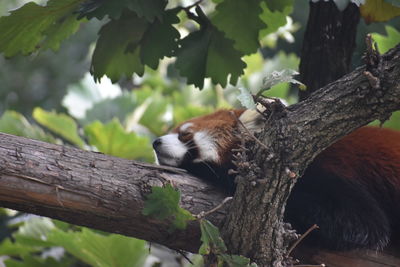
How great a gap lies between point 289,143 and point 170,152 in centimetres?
78

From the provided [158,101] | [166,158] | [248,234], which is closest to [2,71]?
[158,101]

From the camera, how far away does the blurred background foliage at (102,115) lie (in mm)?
2832

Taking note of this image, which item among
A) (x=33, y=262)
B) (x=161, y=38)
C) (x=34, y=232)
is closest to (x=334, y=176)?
(x=161, y=38)

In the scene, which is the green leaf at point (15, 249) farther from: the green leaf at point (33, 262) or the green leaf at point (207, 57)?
the green leaf at point (207, 57)

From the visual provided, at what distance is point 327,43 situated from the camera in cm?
242

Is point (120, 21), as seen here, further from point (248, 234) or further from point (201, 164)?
point (248, 234)

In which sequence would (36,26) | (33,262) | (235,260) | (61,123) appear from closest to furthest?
(235,260)
(36,26)
(33,262)
(61,123)

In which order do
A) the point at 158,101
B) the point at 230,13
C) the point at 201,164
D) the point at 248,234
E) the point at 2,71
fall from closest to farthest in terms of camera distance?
the point at 248,234 → the point at 230,13 → the point at 201,164 → the point at 158,101 → the point at 2,71

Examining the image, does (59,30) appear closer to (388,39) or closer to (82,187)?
(82,187)

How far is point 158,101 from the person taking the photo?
4.25 metres

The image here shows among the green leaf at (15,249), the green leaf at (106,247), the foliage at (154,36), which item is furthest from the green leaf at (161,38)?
the green leaf at (15,249)

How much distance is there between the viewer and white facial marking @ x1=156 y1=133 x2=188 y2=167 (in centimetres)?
232

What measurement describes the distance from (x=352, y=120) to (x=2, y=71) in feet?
19.3

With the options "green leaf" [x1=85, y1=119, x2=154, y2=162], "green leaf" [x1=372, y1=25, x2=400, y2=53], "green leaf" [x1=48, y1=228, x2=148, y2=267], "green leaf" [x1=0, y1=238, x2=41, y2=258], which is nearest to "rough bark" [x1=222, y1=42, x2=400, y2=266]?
"green leaf" [x1=48, y1=228, x2=148, y2=267]
